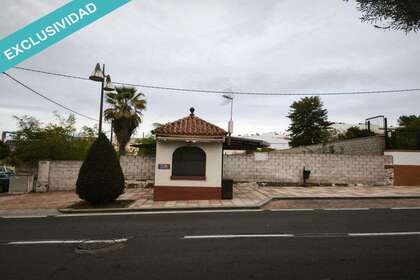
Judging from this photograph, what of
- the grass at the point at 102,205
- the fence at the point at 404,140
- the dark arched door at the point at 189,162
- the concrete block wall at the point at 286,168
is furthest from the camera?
the fence at the point at 404,140

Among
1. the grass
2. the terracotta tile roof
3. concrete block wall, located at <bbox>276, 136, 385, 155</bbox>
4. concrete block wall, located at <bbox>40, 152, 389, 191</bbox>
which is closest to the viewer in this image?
the grass

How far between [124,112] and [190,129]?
1240 cm

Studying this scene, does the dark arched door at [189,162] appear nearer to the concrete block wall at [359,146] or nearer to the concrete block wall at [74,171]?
the concrete block wall at [74,171]

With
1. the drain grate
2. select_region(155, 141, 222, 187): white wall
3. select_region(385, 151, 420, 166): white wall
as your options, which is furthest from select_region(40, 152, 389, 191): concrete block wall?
the drain grate

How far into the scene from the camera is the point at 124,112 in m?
25.0

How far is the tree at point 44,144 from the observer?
2205cm

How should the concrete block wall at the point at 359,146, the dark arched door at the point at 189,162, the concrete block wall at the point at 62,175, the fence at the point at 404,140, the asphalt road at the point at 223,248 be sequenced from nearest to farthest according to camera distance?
the asphalt road at the point at 223,248 < the dark arched door at the point at 189,162 < the concrete block wall at the point at 62,175 < the fence at the point at 404,140 < the concrete block wall at the point at 359,146

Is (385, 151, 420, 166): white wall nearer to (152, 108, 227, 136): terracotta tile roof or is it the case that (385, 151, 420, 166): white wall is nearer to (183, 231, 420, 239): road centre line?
(152, 108, 227, 136): terracotta tile roof

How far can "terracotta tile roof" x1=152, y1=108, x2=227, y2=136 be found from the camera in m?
14.0

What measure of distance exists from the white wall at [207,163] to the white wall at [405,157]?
11.8 meters

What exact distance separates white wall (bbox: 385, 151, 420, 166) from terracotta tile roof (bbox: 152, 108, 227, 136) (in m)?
11.8

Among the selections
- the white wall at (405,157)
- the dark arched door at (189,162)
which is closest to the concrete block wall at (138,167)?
the dark arched door at (189,162)

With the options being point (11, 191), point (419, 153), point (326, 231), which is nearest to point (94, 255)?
point (326, 231)

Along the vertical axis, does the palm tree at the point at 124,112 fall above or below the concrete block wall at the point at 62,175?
above
